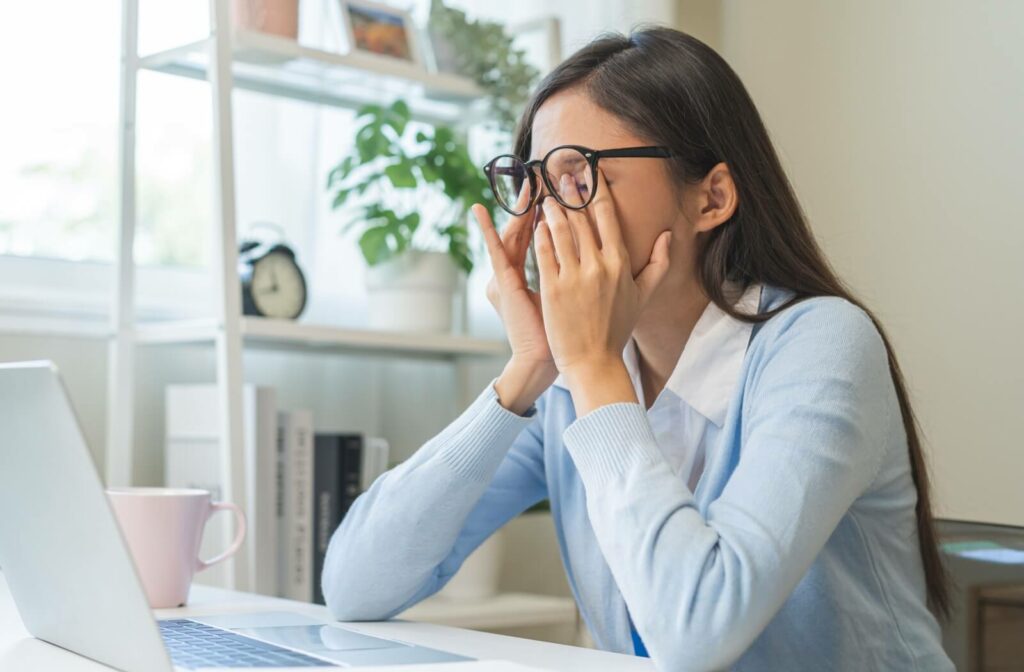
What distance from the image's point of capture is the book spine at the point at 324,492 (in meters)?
1.77

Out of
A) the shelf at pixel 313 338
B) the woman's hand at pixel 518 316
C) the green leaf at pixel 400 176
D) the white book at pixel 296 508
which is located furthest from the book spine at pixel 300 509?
the woman's hand at pixel 518 316

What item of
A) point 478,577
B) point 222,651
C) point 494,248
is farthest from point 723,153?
point 478,577

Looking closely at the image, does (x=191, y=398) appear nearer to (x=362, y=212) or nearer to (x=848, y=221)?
(x=362, y=212)

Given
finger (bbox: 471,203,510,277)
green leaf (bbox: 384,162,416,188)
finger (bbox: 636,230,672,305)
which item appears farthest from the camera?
green leaf (bbox: 384,162,416,188)

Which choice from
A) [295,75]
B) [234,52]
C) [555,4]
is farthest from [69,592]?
[555,4]

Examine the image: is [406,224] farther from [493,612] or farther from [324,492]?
[493,612]

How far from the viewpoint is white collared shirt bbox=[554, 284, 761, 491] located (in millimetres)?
1131

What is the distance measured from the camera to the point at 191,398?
1.71 metres

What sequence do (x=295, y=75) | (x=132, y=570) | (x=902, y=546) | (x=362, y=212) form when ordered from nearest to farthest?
1. (x=132, y=570)
2. (x=902, y=546)
3. (x=295, y=75)
4. (x=362, y=212)

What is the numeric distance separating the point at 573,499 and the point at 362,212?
977mm

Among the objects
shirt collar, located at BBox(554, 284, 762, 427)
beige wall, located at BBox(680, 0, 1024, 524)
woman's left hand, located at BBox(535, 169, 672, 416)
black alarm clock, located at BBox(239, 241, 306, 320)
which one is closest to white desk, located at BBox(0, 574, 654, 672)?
woman's left hand, located at BBox(535, 169, 672, 416)

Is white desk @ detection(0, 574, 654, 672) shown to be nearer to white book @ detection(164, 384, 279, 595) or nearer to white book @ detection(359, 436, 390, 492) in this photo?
white book @ detection(164, 384, 279, 595)

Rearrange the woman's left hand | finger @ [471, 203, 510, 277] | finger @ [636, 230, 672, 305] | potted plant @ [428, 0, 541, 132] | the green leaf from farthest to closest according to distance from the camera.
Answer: potted plant @ [428, 0, 541, 132] → the green leaf → finger @ [471, 203, 510, 277] → finger @ [636, 230, 672, 305] → the woman's left hand

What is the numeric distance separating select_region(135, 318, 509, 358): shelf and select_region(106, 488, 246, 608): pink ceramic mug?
1.57ft
